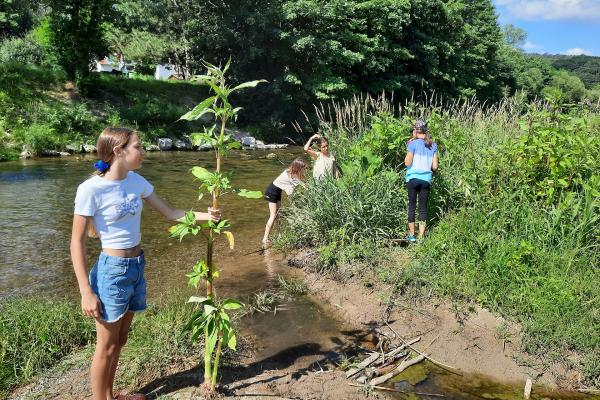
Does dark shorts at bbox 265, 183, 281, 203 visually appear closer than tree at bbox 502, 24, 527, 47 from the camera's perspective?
Yes

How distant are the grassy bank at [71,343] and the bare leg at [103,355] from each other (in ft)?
1.69

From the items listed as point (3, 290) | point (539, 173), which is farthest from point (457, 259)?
point (3, 290)

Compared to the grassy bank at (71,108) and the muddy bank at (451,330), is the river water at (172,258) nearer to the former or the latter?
the muddy bank at (451,330)

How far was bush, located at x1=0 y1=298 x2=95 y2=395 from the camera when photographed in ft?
12.1

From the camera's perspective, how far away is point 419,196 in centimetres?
648

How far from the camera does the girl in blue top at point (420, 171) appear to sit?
6426mm

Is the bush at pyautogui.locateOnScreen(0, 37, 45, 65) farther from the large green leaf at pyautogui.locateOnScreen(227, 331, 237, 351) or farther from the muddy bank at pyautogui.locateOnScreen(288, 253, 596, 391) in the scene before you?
the large green leaf at pyautogui.locateOnScreen(227, 331, 237, 351)

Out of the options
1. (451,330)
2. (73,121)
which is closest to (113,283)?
(451,330)

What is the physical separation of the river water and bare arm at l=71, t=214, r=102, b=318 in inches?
71.9

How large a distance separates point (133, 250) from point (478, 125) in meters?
6.52

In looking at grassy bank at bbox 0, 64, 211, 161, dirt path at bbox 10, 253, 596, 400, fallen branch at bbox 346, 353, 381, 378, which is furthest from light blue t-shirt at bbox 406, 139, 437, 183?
grassy bank at bbox 0, 64, 211, 161

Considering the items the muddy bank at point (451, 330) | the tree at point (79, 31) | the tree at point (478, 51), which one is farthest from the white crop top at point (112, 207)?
the tree at point (478, 51)

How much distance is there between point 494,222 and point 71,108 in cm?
2048

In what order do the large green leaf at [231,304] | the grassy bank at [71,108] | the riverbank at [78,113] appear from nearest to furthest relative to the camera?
the large green leaf at [231,304], the riverbank at [78,113], the grassy bank at [71,108]
